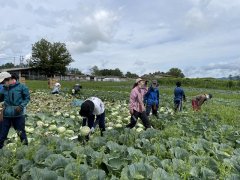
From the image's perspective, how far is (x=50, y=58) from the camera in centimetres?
6538

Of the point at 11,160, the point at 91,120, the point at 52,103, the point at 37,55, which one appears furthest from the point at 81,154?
the point at 37,55

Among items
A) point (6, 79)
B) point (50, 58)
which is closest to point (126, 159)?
point (6, 79)

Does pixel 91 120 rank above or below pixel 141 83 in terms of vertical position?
below

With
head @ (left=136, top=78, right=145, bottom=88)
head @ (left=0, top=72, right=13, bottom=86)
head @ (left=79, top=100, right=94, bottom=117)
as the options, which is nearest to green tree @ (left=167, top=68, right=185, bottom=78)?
head @ (left=136, top=78, right=145, bottom=88)

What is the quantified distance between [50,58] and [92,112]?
5970 cm

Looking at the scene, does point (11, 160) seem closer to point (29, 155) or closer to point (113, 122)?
point (29, 155)

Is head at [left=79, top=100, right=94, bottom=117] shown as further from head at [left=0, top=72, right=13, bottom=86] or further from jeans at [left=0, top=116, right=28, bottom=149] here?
head at [left=0, top=72, right=13, bottom=86]

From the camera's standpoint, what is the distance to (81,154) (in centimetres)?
469

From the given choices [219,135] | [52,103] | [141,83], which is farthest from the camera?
[52,103]

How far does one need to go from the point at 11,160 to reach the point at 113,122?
578 centimetres

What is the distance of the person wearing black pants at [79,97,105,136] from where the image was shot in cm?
692

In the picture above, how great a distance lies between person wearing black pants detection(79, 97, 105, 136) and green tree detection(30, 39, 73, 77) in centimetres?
5733

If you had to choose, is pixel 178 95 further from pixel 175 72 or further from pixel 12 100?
pixel 175 72

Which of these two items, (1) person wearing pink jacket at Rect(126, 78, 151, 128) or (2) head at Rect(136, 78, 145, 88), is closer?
(2) head at Rect(136, 78, 145, 88)
